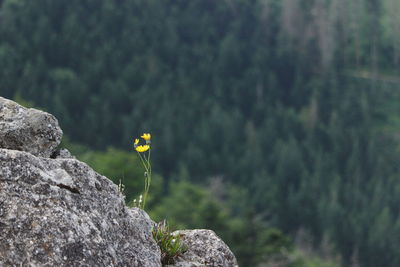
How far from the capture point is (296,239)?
122m

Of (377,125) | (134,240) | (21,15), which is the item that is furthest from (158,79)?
(134,240)

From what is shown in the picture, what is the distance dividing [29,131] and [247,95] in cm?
15737

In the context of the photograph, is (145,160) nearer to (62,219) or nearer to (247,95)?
(62,219)

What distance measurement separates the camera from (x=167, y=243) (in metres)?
6.55

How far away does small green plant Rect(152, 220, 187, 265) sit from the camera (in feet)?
21.4

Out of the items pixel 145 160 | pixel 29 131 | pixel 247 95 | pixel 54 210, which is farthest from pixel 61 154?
pixel 247 95

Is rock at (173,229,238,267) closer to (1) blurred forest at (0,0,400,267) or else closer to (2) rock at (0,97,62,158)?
(2) rock at (0,97,62,158)

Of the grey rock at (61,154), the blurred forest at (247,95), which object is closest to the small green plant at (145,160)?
the grey rock at (61,154)

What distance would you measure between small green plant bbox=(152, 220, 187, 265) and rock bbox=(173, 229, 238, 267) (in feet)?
0.48

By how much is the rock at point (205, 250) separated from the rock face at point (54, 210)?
259 mm

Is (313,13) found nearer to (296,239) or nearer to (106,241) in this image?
(296,239)

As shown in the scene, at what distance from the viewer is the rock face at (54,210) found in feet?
17.5

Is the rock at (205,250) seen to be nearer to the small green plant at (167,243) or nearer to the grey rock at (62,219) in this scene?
the small green plant at (167,243)

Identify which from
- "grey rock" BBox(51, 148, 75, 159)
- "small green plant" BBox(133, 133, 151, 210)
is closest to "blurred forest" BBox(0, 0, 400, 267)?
"small green plant" BBox(133, 133, 151, 210)
